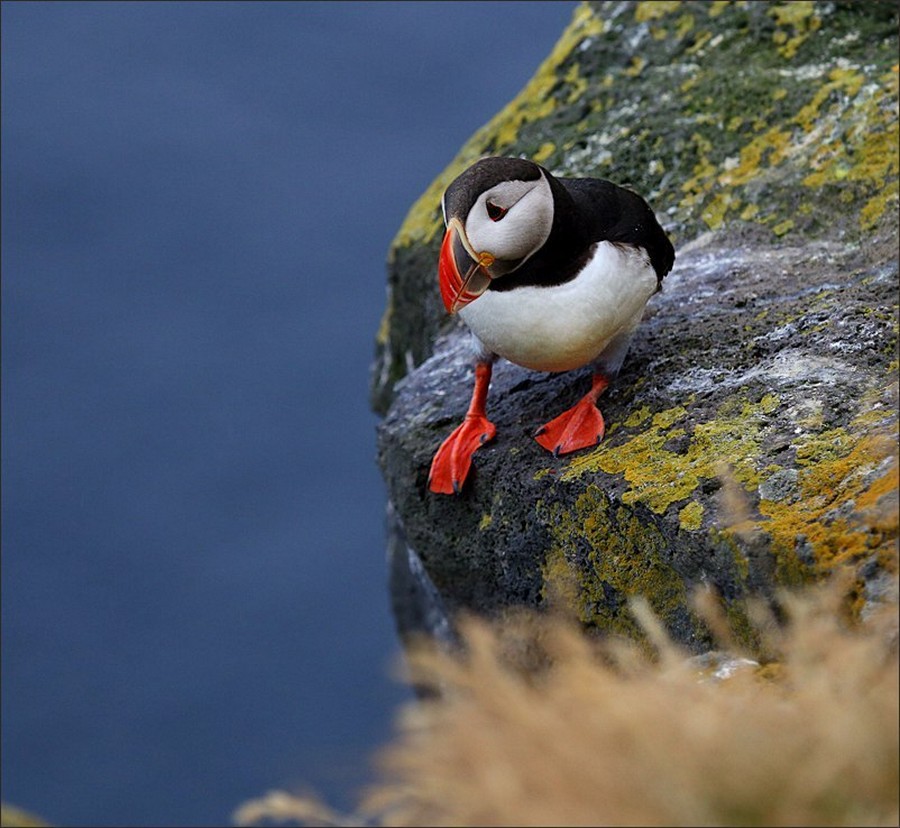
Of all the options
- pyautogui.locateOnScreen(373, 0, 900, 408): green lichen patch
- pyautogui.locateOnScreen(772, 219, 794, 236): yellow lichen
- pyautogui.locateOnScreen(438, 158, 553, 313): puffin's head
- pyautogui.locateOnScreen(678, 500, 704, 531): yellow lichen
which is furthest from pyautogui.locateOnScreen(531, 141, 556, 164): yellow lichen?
pyautogui.locateOnScreen(678, 500, 704, 531): yellow lichen

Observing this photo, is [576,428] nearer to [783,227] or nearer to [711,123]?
[783,227]

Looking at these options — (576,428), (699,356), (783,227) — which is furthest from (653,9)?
(576,428)

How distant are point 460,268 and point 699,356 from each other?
0.68 meters

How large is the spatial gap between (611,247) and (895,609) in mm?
1610

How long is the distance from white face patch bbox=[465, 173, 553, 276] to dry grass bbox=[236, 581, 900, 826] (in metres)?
1.52

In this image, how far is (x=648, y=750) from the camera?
1580 millimetres

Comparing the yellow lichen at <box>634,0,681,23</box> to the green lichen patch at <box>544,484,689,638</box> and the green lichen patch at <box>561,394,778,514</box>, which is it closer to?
the green lichen patch at <box>561,394,778,514</box>

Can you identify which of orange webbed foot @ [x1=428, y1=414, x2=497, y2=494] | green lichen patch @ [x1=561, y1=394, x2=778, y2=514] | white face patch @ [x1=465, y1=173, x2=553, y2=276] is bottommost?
green lichen patch @ [x1=561, y1=394, x2=778, y2=514]

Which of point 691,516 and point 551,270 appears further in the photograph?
point 551,270

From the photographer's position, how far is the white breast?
3301 millimetres

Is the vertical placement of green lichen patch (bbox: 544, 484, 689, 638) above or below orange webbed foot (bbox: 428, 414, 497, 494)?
below

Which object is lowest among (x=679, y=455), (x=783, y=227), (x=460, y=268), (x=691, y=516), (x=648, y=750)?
(x=648, y=750)

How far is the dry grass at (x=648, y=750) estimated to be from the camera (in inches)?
61.7

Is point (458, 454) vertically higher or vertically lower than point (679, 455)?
higher
